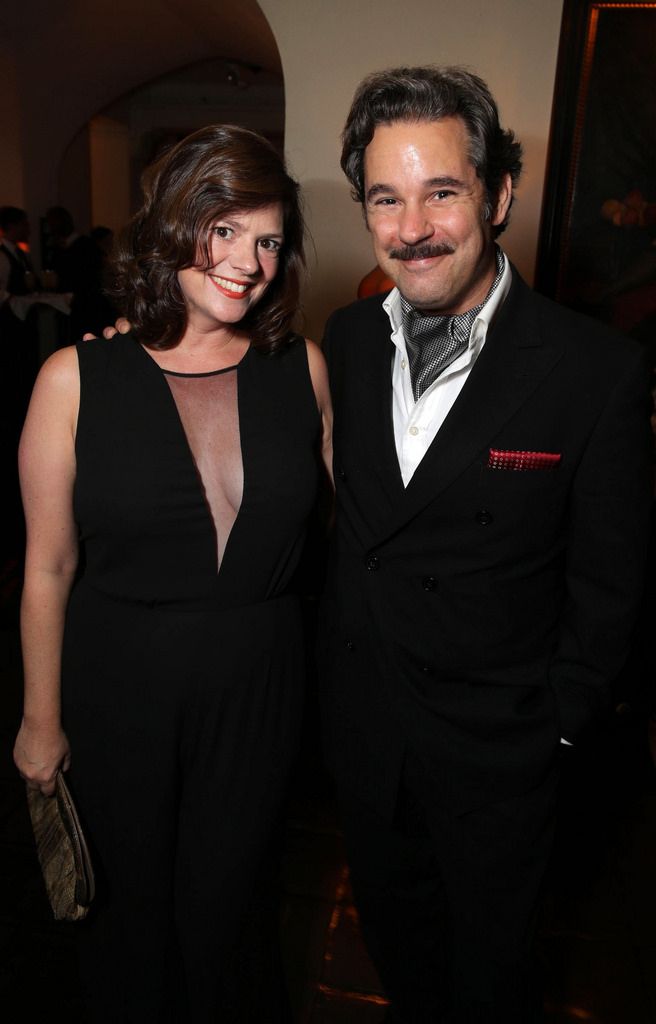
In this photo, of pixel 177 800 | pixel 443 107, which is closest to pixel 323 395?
pixel 443 107

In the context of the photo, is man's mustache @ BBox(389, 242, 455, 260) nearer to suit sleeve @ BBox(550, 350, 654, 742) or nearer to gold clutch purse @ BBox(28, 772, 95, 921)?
suit sleeve @ BBox(550, 350, 654, 742)

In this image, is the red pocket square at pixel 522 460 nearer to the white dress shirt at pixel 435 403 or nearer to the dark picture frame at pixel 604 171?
the white dress shirt at pixel 435 403

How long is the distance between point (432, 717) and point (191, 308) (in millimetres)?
956

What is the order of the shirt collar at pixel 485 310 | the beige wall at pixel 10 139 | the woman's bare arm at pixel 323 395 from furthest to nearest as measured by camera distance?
1. the beige wall at pixel 10 139
2. the woman's bare arm at pixel 323 395
3. the shirt collar at pixel 485 310

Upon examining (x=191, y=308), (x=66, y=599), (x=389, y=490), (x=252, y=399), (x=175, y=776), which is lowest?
(x=175, y=776)

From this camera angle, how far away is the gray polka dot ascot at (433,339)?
1.67 meters

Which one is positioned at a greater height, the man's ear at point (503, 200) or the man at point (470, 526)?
the man's ear at point (503, 200)

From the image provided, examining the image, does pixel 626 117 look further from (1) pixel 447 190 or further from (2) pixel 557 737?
(2) pixel 557 737

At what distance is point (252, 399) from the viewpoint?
1.70 m

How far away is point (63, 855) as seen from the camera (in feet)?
5.30

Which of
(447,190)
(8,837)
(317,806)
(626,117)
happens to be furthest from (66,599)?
(626,117)

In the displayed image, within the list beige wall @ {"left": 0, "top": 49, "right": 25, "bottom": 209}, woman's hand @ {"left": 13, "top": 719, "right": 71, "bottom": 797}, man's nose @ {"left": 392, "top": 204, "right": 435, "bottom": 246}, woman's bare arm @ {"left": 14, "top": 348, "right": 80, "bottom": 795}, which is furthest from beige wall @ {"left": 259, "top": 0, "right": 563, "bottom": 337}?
beige wall @ {"left": 0, "top": 49, "right": 25, "bottom": 209}

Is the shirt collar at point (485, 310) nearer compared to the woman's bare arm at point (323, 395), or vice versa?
the shirt collar at point (485, 310)

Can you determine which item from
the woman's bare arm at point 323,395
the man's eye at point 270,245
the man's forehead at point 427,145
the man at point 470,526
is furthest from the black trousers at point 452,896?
the man's forehead at point 427,145
